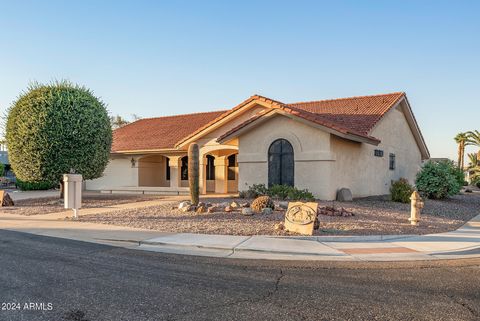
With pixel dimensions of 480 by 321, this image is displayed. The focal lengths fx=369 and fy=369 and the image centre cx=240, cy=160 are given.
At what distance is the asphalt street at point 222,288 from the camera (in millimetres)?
4698

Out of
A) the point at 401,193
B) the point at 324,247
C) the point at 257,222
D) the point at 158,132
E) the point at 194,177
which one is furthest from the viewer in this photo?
the point at 158,132

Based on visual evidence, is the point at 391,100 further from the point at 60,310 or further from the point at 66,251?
the point at 60,310

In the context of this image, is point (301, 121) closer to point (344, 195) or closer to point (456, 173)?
point (344, 195)

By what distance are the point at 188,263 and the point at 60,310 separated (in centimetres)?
286

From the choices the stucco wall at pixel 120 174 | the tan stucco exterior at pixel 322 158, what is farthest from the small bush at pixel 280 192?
the stucco wall at pixel 120 174

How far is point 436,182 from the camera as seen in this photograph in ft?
71.5

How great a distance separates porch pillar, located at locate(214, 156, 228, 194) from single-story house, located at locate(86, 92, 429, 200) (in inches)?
2.6

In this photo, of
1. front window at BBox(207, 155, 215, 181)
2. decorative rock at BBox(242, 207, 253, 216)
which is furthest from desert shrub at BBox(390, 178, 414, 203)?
front window at BBox(207, 155, 215, 181)

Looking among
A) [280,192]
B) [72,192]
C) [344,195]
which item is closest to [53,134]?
[72,192]

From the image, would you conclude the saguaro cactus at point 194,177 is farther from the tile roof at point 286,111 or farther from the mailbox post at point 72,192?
the mailbox post at point 72,192

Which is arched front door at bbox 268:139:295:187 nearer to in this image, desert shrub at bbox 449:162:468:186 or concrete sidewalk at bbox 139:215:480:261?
concrete sidewalk at bbox 139:215:480:261

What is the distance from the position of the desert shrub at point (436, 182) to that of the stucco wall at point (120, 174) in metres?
19.4

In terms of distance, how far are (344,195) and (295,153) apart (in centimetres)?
306

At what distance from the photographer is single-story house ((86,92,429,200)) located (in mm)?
17562
